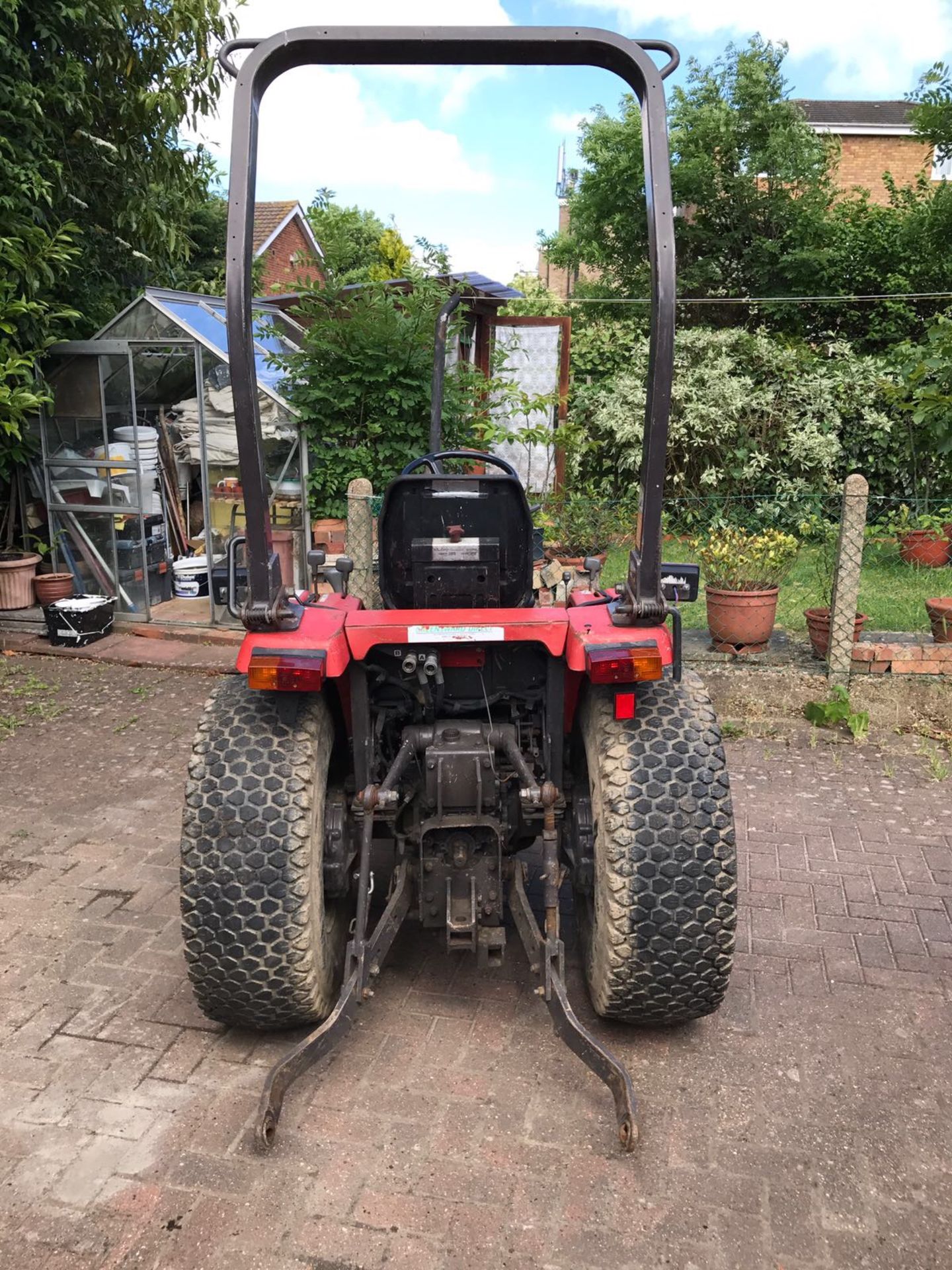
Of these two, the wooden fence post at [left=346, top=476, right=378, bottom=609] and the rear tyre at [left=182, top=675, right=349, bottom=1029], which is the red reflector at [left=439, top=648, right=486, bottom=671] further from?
the wooden fence post at [left=346, top=476, right=378, bottom=609]

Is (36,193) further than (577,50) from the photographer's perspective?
Yes

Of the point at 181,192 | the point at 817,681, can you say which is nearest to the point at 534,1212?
the point at 817,681

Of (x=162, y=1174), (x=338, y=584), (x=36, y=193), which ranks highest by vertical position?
(x=36, y=193)

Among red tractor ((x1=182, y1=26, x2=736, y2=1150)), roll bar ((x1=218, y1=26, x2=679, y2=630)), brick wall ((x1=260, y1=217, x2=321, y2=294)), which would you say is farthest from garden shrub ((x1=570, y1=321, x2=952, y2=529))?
brick wall ((x1=260, y1=217, x2=321, y2=294))

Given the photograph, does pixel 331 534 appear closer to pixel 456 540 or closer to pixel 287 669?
pixel 456 540

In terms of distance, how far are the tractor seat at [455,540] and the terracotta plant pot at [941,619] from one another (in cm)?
403

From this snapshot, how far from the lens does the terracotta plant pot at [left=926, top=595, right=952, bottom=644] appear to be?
6.21 metres

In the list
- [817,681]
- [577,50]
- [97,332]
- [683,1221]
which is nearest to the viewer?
[683,1221]

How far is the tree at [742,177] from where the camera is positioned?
47.6 ft

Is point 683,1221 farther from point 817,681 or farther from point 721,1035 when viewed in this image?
point 817,681

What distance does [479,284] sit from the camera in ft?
36.3

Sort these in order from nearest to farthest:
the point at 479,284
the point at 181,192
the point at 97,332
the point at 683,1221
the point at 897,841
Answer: the point at 683,1221 → the point at 897,841 → the point at 97,332 → the point at 181,192 → the point at 479,284

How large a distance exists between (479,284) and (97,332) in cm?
458

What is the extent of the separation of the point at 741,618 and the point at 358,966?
4317 millimetres
